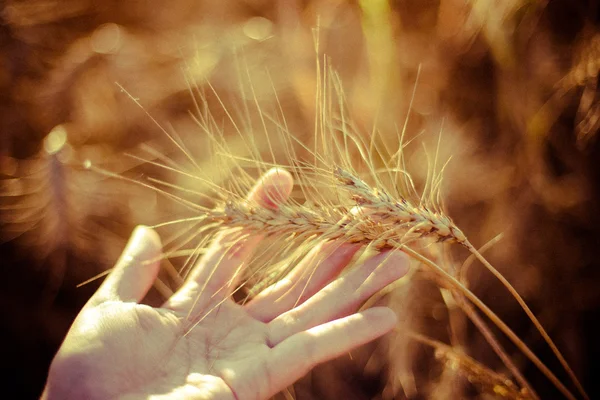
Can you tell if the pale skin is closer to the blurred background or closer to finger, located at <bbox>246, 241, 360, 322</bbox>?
finger, located at <bbox>246, 241, 360, 322</bbox>

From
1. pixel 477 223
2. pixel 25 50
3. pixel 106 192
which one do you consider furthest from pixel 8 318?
pixel 477 223

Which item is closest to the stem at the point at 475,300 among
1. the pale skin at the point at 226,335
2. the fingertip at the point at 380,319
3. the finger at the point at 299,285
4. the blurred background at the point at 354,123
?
the pale skin at the point at 226,335

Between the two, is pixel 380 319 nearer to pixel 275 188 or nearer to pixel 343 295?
pixel 343 295

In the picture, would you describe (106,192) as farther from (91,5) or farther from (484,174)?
(484,174)

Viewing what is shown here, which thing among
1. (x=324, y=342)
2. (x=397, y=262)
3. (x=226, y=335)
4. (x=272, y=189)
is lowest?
(x=226, y=335)

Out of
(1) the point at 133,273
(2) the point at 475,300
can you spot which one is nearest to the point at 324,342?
(2) the point at 475,300

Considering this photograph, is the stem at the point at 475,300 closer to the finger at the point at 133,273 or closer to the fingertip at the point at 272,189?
the fingertip at the point at 272,189
